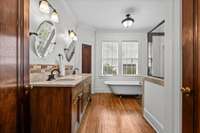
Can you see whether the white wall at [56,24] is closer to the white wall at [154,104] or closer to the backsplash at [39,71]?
the backsplash at [39,71]

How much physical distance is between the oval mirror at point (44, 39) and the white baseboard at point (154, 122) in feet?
7.65

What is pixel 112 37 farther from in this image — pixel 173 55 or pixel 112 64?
pixel 173 55

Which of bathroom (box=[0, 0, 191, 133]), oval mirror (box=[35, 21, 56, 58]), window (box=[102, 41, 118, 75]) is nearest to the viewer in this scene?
bathroom (box=[0, 0, 191, 133])

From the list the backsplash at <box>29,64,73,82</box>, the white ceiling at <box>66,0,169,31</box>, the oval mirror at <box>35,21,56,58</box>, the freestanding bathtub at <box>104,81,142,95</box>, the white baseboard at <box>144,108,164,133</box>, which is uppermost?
the white ceiling at <box>66,0,169,31</box>

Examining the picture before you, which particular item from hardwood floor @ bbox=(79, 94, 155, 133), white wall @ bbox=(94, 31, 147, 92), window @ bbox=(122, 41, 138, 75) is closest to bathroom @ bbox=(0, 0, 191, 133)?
Result: hardwood floor @ bbox=(79, 94, 155, 133)

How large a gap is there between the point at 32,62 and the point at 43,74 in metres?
0.47

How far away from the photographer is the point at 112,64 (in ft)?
26.7

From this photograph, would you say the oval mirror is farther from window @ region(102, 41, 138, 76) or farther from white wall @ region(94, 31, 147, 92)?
window @ region(102, 41, 138, 76)

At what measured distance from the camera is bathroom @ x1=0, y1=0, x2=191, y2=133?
1.70 metres

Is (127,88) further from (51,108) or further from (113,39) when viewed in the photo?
(51,108)

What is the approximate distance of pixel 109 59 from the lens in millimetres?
8117

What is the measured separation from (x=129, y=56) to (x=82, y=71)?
7.60 feet

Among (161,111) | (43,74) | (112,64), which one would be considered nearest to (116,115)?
(161,111)

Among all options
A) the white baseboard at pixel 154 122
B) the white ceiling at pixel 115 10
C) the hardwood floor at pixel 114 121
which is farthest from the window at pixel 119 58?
the white baseboard at pixel 154 122
